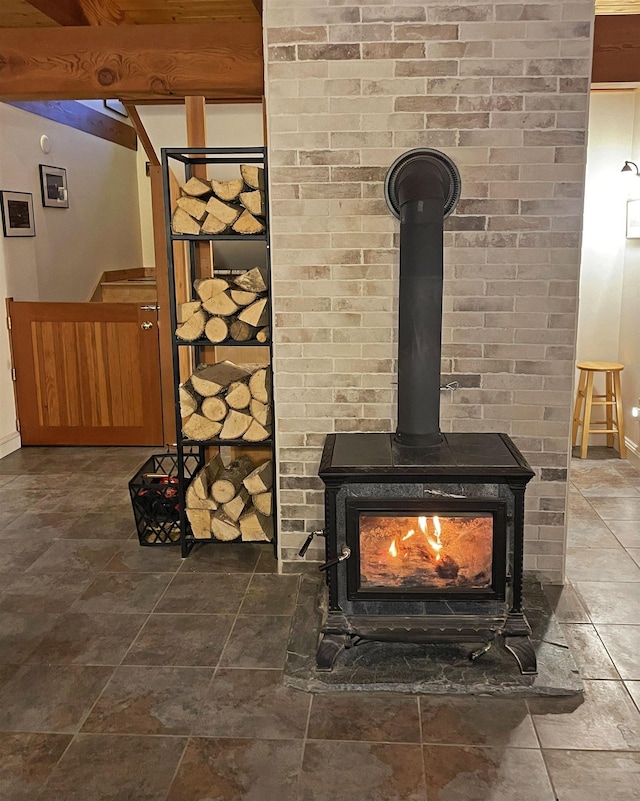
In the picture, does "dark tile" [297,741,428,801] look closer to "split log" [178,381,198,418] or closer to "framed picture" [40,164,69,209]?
"split log" [178,381,198,418]

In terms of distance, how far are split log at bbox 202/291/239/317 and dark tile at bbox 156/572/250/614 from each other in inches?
44.5

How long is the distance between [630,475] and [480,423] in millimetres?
1869

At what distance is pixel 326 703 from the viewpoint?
→ 233 cm

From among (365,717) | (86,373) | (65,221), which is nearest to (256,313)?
(365,717)

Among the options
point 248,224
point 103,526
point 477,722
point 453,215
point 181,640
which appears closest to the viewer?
point 477,722

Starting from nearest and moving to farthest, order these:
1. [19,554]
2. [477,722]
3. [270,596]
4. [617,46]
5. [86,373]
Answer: [477,722] → [270,596] → [617,46] → [19,554] → [86,373]

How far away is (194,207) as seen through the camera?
10.5 ft

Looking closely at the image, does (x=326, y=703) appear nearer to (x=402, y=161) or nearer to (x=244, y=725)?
(x=244, y=725)

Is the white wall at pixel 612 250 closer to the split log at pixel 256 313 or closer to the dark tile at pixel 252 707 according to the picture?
the split log at pixel 256 313

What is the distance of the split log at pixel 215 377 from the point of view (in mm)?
3316

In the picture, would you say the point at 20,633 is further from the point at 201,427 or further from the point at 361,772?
the point at 361,772

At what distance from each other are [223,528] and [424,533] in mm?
1191

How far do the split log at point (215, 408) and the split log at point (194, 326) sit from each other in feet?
0.93

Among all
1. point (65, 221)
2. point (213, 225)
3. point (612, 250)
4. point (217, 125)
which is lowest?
point (612, 250)
